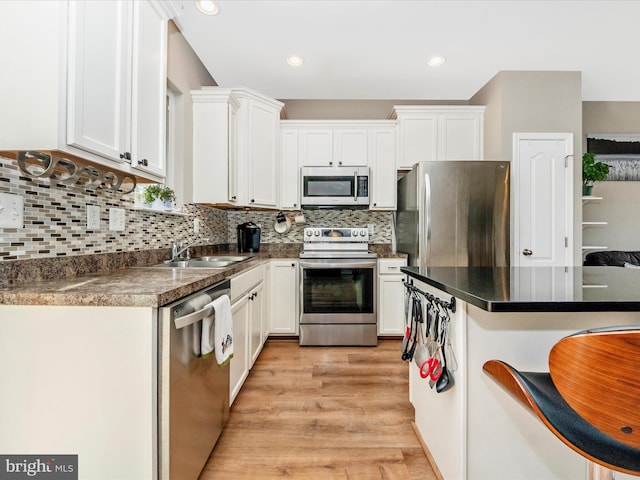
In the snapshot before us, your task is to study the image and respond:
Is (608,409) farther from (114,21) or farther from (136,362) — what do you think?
(114,21)

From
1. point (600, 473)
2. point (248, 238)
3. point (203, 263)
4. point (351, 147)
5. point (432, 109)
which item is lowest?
point (600, 473)

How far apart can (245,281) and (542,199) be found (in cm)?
286

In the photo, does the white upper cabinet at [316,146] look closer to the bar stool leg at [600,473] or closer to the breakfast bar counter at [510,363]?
the breakfast bar counter at [510,363]

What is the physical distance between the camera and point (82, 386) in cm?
97

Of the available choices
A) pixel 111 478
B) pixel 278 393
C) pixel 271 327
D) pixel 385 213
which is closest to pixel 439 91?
pixel 385 213

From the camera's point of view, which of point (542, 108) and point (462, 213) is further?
point (542, 108)

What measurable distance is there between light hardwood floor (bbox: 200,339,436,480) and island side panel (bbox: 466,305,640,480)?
415 millimetres

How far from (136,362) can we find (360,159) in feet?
9.37

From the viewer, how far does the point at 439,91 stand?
3.40 meters

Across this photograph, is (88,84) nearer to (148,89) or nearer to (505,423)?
(148,89)

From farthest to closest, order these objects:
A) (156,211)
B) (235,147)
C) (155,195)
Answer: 1. (235,147)
2. (156,211)
3. (155,195)

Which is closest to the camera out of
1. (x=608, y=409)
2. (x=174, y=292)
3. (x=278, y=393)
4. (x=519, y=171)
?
(x=608, y=409)

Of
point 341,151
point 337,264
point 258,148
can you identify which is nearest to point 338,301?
point 337,264

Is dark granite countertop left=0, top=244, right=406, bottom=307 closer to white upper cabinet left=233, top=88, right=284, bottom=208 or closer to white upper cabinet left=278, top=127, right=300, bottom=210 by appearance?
white upper cabinet left=233, top=88, right=284, bottom=208
